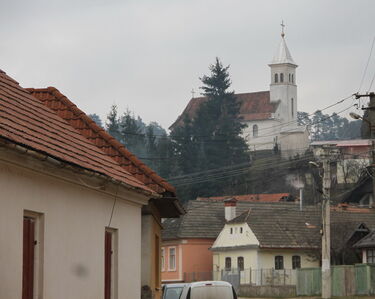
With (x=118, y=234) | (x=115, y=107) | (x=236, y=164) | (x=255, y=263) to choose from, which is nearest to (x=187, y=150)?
(x=236, y=164)

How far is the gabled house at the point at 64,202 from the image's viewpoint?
1205 cm

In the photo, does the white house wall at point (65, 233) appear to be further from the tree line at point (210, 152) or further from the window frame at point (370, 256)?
the tree line at point (210, 152)

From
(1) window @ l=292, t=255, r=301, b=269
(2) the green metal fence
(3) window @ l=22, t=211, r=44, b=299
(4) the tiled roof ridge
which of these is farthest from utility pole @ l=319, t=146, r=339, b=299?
(3) window @ l=22, t=211, r=44, b=299

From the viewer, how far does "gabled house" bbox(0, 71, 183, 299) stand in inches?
474

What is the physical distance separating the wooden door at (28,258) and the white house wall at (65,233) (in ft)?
0.59

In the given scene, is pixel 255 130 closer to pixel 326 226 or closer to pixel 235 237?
pixel 235 237

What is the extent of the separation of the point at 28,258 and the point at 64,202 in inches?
50.3

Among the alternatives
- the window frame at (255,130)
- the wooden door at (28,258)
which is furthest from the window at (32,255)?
the window frame at (255,130)

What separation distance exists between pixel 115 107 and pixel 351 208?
86.8 meters

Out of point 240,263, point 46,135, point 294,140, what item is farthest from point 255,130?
point 46,135

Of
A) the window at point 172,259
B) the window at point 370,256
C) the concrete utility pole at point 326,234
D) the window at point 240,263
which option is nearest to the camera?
the concrete utility pole at point 326,234

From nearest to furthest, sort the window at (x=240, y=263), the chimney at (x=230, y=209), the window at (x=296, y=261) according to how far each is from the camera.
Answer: the window at (x=296, y=261) < the window at (x=240, y=263) < the chimney at (x=230, y=209)

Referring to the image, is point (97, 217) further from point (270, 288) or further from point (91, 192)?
point (270, 288)

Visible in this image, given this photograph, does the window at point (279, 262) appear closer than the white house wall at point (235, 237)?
Yes
